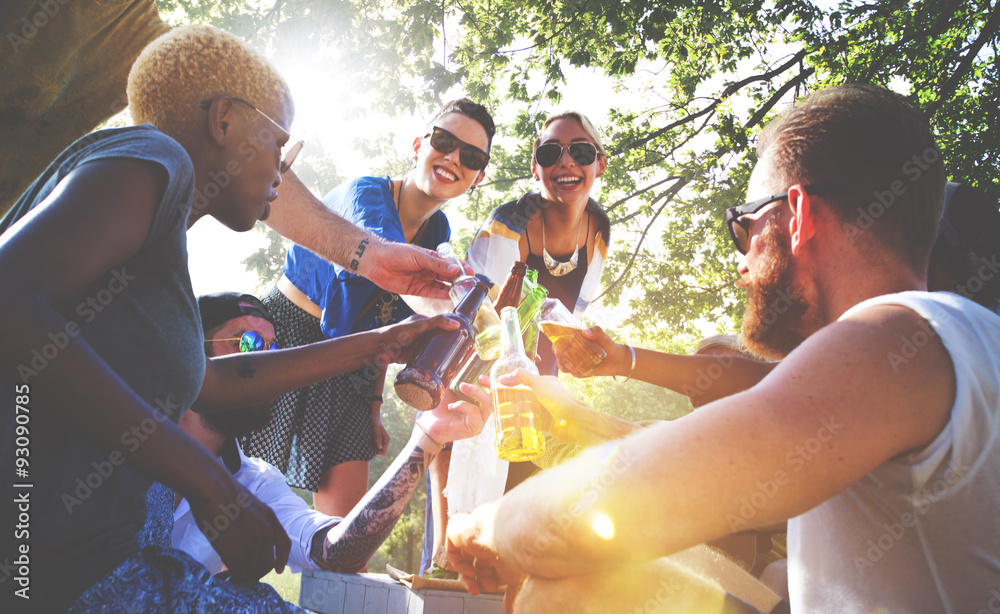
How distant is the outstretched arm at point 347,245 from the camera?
321 centimetres

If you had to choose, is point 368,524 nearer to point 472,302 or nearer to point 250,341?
point 472,302

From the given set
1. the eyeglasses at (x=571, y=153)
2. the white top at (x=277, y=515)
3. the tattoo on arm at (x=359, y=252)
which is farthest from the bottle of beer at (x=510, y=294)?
the eyeglasses at (x=571, y=153)

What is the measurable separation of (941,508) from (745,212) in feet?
3.80

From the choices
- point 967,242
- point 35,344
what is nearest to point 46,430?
point 35,344

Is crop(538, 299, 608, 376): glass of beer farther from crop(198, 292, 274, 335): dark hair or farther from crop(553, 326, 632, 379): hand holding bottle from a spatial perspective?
crop(198, 292, 274, 335): dark hair

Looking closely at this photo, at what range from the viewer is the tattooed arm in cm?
276

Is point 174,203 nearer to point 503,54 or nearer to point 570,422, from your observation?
point 570,422

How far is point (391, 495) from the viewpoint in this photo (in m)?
2.80

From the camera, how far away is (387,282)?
3.32 meters

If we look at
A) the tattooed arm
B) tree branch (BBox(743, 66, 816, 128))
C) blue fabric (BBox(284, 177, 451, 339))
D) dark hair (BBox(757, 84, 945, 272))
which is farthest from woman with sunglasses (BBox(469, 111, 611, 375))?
tree branch (BBox(743, 66, 816, 128))

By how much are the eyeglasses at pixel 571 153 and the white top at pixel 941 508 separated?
3.67 metres

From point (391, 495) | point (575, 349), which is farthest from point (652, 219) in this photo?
point (391, 495)

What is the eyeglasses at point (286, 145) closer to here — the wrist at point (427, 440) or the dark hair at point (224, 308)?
the dark hair at point (224, 308)

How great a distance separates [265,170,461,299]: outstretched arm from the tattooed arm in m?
0.69
